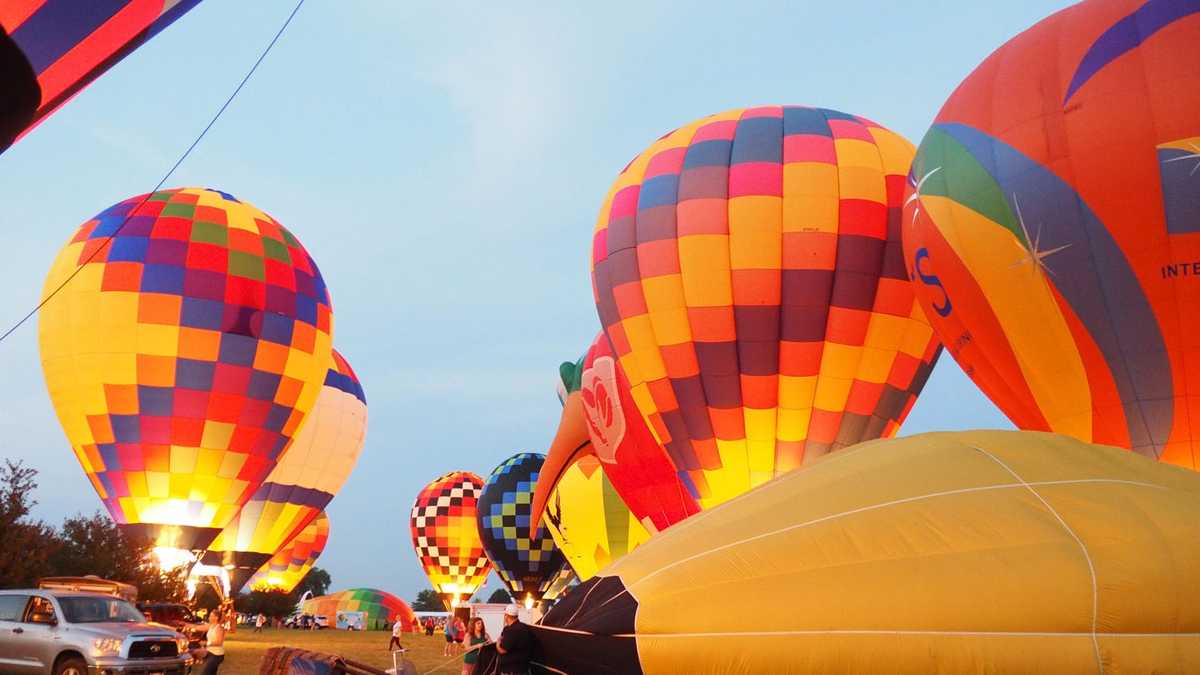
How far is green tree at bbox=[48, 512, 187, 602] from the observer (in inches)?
607

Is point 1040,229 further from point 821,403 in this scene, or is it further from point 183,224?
point 183,224

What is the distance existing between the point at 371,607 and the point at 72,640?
36.6 metres

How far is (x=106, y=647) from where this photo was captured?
7.98 m

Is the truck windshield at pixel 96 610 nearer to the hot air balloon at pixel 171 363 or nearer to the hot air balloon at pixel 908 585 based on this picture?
the hot air balloon at pixel 908 585

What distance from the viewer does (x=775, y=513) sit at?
125 inches

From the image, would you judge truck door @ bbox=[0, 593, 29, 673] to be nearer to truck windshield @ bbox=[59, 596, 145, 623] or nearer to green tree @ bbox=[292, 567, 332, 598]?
truck windshield @ bbox=[59, 596, 145, 623]

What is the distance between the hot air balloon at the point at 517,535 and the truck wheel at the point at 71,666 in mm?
19769

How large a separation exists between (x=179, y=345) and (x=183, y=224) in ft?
6.88

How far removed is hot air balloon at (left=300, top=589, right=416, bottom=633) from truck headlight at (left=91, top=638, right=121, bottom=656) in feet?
110

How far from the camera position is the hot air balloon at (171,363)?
52.1 feet

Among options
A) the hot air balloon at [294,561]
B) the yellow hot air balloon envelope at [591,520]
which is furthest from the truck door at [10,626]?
the hot air balloon at [294,561]

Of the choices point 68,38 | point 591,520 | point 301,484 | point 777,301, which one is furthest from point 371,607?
point 68,38

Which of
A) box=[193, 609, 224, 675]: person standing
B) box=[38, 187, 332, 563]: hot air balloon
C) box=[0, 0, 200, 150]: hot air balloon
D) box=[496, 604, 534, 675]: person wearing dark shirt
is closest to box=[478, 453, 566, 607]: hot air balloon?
box=[38, 187, 332, 563]: hot air balloon

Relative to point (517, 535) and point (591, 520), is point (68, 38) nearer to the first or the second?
point (591, 520)
